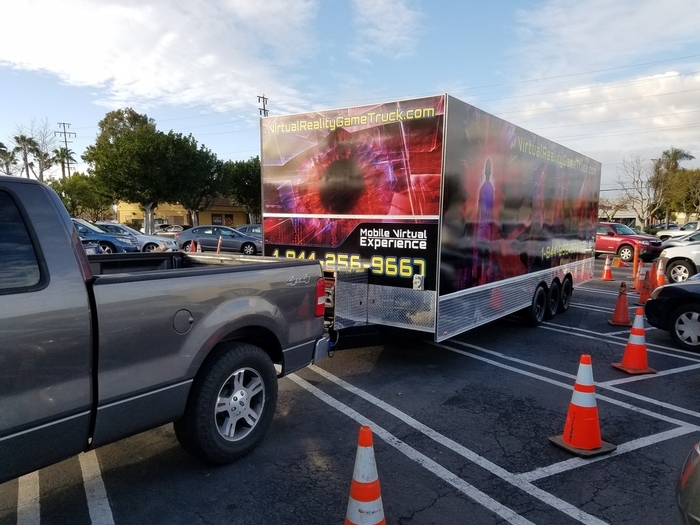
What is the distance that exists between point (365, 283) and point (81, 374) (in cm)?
367

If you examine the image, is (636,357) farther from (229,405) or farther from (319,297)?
(229,405)

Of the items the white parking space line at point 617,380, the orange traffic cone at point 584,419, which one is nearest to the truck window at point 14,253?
the orange traffic cone at point 584,419

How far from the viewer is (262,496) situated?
3137 mm

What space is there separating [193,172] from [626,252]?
30.4 m

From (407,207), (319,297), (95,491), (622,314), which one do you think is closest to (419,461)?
(319,297)

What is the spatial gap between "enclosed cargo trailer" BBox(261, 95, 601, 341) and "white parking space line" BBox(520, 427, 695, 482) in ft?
6.27

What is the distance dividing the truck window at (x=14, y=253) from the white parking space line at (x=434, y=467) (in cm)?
285

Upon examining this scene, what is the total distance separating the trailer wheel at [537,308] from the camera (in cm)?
820

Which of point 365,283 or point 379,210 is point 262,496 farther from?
point 379,210

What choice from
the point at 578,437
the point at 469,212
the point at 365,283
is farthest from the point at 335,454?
the point at 469,212

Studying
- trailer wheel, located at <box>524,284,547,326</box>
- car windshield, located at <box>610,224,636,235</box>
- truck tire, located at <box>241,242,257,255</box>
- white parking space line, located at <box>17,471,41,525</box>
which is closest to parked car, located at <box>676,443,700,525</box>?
white parking space line, located at <box>17,471,41,525</box>

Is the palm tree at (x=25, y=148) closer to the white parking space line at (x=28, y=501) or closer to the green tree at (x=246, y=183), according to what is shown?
the green tree at (x=246, y=183)

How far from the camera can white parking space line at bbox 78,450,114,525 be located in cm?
287

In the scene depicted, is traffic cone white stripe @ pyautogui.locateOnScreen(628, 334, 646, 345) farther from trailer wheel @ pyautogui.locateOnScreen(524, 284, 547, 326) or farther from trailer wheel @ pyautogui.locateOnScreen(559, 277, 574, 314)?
trailer wheel @ pyautogui.locateOnScreen(559, 277, 574, 314)
